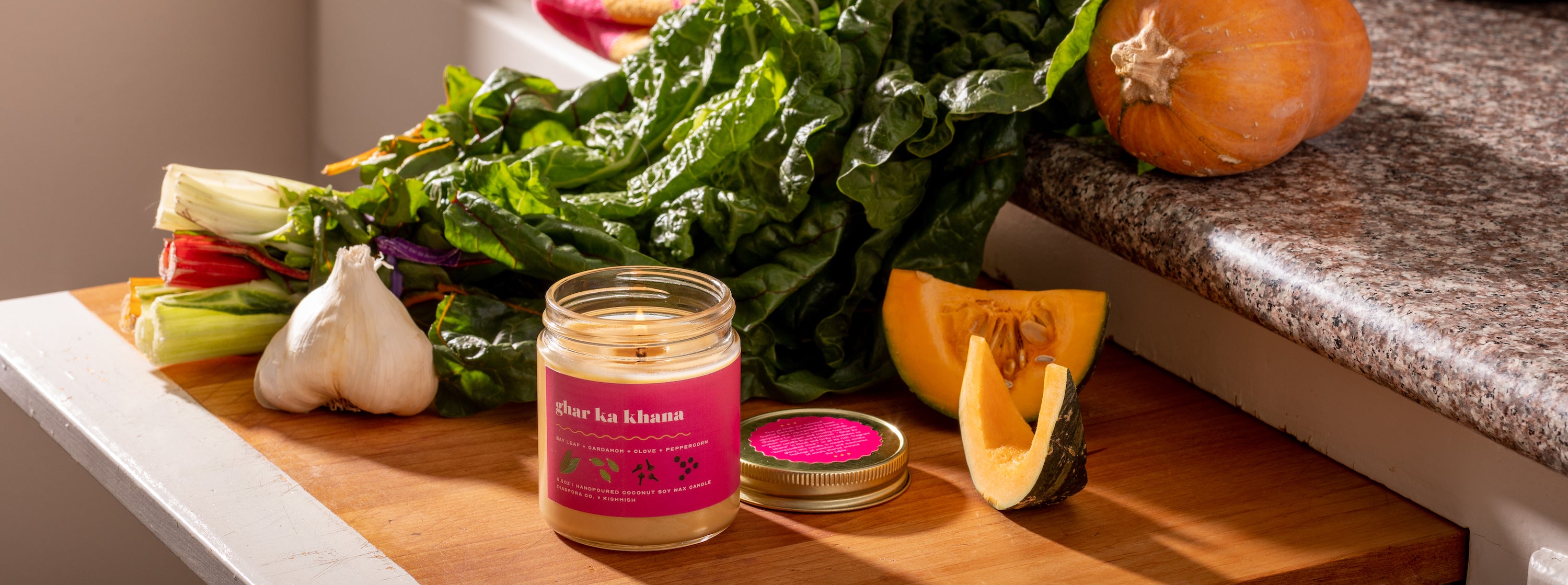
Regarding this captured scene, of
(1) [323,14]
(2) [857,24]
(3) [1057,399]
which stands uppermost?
(2) [857,24]

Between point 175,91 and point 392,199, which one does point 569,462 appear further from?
point 175,91

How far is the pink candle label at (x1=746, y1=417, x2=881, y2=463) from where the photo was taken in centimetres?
91

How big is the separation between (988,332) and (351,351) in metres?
0.48

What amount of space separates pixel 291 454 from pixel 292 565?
172mm

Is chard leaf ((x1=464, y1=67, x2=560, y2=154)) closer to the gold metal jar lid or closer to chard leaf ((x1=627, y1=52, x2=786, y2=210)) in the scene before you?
chard leaf ((x1=627, y1=52, x2=786, y2=210))

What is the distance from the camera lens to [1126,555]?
828 millimetres

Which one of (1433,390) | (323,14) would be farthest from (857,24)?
(323,14)

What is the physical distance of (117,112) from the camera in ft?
7.98

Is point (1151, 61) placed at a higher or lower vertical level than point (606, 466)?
higher

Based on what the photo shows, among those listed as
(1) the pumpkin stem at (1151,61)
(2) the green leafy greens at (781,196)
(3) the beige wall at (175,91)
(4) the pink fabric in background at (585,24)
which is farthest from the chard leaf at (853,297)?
(3) the beige wall at (175,91)

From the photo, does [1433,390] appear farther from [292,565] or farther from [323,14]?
[323,14]

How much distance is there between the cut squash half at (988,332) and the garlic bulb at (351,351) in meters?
0.36

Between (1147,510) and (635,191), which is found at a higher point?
(635,191)

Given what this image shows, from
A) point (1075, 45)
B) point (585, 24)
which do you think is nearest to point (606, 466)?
point (1075, 45)
